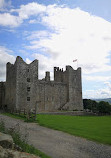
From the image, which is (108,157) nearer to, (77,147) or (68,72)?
(77,147)

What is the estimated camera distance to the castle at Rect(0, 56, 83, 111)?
42.2 metres

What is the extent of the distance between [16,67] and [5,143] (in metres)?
35.2

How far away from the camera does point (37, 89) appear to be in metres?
45.1

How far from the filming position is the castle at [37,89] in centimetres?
4223

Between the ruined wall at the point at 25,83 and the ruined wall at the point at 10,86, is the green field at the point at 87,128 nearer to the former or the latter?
the ruined wall at the point at 25,83

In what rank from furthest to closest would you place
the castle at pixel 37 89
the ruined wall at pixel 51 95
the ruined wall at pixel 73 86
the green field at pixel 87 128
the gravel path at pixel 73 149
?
the ruined wall at pixel 73 86 → the ruined wall at pixel 51 95 → the castle at pixel 37 89 → the green field at pixel 87 128 → the gravel path at pixel 73 149

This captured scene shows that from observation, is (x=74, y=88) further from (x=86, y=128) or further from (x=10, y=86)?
(x=86, y=128)

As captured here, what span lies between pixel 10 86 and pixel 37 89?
7897mm

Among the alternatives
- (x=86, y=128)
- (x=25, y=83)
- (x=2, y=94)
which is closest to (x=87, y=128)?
(x=86, y=128)

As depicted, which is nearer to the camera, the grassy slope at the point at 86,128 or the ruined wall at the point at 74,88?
the grassy slope at the point at 86,128

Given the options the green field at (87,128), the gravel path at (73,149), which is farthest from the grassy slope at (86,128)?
the gravel path at (73,149)

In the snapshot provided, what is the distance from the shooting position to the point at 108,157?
866 cm

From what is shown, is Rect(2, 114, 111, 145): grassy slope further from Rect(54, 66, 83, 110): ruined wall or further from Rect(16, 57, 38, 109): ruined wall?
Rect(54, 66, 83, 110): ruined wall

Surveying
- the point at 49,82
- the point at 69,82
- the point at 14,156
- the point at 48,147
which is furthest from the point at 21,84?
the point at 14,156
